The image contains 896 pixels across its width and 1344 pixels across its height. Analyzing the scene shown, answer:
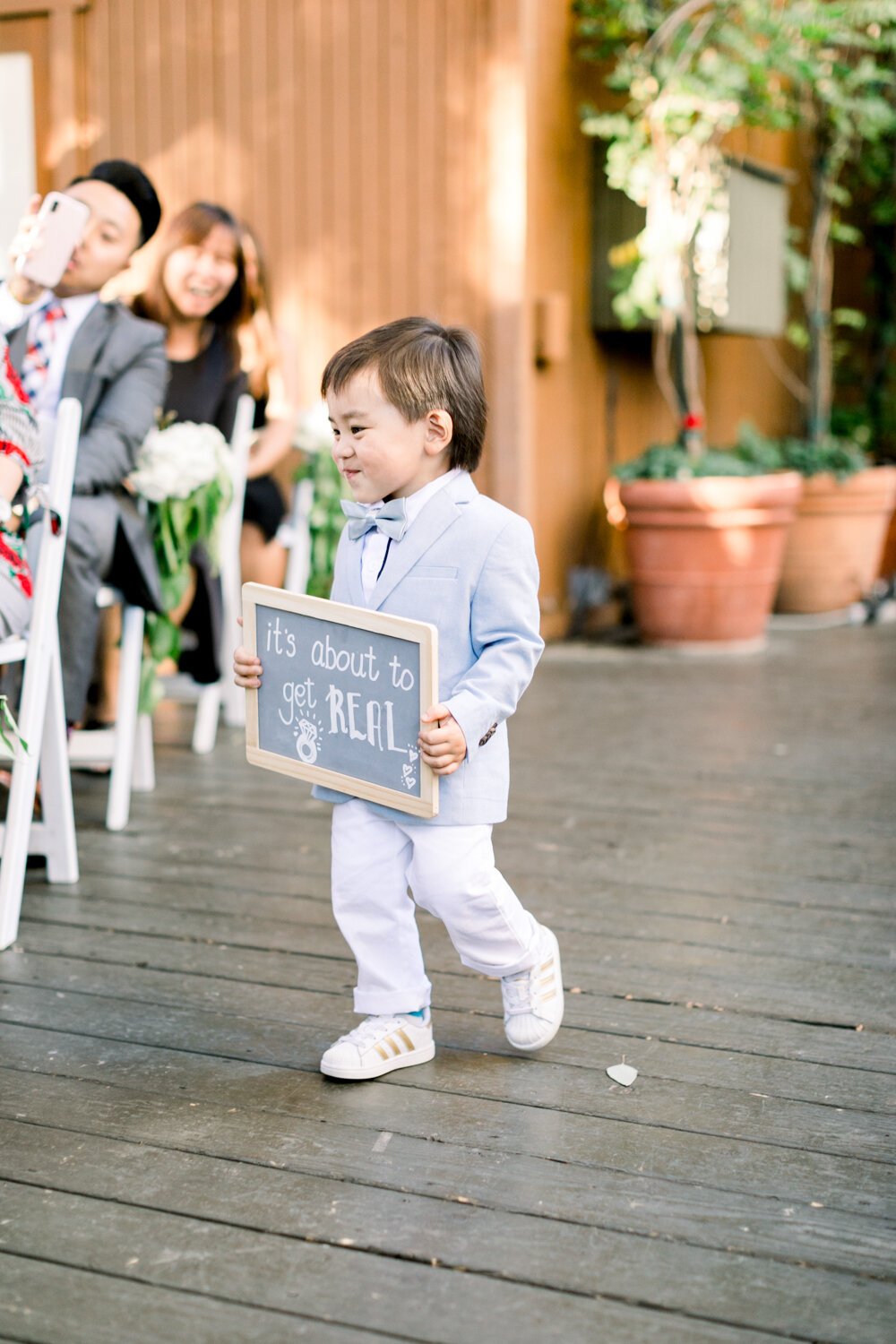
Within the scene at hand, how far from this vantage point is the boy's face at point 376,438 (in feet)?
5.67

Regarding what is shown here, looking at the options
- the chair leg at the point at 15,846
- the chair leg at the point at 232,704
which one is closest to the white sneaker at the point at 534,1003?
the chair leg at the point at 15,846

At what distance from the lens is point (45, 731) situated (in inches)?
103

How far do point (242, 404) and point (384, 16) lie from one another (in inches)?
81.5

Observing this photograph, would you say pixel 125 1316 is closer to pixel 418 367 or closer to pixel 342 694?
pixel 342 694

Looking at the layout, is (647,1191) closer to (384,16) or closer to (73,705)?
(73,705)

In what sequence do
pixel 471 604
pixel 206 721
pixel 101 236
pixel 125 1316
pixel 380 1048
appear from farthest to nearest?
pixel 206 721, pixel 101 236, pixel 380 1048, pixel 471 604, pixel 125 1316

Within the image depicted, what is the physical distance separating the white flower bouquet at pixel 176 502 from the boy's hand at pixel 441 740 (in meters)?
1.62

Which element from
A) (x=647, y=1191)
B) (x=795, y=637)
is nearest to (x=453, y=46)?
(x=795, y=637)

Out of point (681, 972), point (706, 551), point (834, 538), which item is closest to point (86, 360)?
point (681, 972)

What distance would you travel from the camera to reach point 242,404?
3.88 metres

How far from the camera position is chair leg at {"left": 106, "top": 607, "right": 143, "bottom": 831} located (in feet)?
10.2

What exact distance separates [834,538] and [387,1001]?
479 cm

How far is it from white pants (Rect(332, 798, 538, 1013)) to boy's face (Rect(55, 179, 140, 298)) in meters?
1.58

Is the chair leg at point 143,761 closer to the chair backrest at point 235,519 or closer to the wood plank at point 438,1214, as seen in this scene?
the chair backrest at point 235,519
